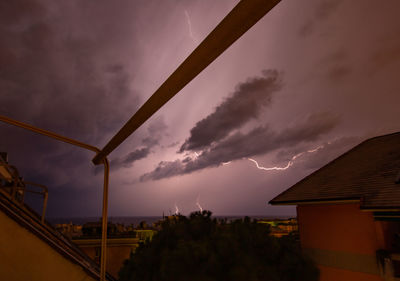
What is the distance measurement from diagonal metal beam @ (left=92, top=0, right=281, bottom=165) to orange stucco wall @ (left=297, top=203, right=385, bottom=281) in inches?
413

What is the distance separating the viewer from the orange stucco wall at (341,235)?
9055 mm

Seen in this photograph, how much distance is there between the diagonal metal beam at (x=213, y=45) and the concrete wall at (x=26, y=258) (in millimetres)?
5508

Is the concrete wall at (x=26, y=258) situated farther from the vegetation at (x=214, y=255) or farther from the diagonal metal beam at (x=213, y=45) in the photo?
the diagonal metal beam at (x=213, y=45)

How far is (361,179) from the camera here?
10672 mm

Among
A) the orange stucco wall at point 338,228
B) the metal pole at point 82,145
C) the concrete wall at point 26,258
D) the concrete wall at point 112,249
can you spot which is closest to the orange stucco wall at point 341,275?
the orange stucco wall at point 338,228

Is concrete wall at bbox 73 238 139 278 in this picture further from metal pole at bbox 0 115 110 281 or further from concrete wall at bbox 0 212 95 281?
metal pole at bbox 0 115 110 281

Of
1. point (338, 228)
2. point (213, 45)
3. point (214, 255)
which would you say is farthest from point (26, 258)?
point (338, 228)

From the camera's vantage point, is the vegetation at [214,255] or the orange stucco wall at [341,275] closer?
the vegetation at [214,255]

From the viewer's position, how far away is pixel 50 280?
16.9 ft

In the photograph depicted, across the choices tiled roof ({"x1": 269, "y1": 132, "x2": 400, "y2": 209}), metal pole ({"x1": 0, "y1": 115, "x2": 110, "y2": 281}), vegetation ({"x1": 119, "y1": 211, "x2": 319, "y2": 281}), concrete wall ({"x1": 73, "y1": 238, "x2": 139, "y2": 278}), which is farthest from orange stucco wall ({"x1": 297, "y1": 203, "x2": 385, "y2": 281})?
concrete wall ({"x1": 73, "y1": 238, "x2": 139, "y2": 278})

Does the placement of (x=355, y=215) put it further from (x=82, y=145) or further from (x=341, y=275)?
(x=82, y=145)

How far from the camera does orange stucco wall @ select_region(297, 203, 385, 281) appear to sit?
9055mm

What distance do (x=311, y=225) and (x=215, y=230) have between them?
592 centimetres

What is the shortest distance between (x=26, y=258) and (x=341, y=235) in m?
10.4
